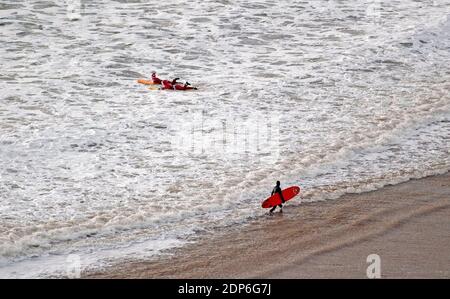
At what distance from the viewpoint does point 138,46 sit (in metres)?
14.2

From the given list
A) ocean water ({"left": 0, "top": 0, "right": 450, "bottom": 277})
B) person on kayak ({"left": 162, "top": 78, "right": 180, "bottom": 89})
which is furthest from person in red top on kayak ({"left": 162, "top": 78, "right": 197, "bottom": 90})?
ocean water ({"left": 0, "top": 0, "right": 450, "bottom": 277})

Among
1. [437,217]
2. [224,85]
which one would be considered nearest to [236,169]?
[437,217]

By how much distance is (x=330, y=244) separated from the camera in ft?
23.1

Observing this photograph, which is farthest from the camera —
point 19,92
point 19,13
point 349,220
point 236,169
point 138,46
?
point 19,13

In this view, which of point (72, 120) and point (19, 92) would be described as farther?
point (19, 92)

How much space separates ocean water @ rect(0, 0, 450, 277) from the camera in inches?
301

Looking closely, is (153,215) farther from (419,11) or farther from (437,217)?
(419,11)

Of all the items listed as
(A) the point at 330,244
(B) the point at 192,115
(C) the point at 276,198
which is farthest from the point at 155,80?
(A) the point at 330,244

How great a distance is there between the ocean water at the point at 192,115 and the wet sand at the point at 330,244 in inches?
9.8

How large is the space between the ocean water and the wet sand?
0.82 feet

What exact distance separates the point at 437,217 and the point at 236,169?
2280 millimetres

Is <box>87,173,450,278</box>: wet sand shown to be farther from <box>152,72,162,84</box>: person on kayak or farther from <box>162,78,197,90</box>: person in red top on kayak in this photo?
<box>152,72,162,84</box>: person on kayak

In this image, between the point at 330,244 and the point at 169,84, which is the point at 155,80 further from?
the point at 330,244

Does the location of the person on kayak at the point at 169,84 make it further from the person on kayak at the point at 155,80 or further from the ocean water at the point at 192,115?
the ocean water at the point at 192,115
